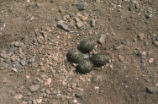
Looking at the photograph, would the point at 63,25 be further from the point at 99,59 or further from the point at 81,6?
the point at 99,59

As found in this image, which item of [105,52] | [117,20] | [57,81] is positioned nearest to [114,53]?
[105,52]

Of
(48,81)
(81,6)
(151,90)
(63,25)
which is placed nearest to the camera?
(151,90)

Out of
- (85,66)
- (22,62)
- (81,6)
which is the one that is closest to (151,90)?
(85,66)

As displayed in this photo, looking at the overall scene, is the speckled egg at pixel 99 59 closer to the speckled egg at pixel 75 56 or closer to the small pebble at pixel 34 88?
the speckled egg at pixel 75 56

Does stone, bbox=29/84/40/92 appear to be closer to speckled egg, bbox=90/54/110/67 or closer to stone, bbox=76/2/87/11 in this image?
speckled egg, bbox=90/54/110/67

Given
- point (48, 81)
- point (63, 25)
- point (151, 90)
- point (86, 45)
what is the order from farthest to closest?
point (63, 25)
point (86, 45)
point (48, 81)
point (151, 90)

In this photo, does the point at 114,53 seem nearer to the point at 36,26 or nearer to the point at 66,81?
the point at 66,81
